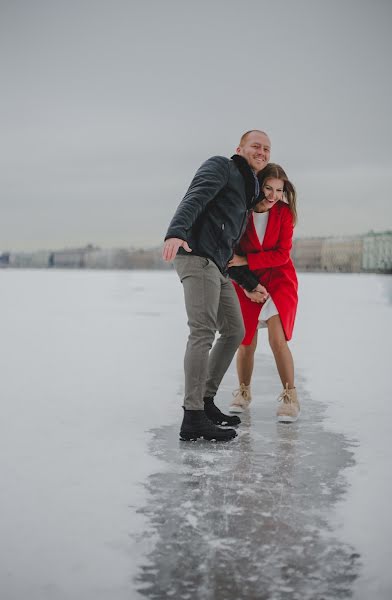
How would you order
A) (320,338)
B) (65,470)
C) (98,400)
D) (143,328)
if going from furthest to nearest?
(143,328)
(320,338)
(98,400)
(65,470)

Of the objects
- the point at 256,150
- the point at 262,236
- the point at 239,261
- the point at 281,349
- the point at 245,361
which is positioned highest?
the point at 256,150

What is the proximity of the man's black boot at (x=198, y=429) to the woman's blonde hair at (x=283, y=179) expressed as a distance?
1.54 meters

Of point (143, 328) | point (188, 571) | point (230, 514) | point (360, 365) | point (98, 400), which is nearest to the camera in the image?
point (188, 571)

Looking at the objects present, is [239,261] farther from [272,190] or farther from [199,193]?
[199,193]

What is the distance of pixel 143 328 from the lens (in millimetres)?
10586

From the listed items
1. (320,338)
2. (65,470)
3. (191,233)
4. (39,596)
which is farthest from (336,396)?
(320,338)

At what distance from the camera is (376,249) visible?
5094 inches

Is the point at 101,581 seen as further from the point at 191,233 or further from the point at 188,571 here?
the point at 191,233

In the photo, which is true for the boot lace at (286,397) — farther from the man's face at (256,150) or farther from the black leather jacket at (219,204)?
the man's face at (256,150)

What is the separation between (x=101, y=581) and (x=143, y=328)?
847 cm

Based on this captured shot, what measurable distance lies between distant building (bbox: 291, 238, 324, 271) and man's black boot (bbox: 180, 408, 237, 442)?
127074 mm

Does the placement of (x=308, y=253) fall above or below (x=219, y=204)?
above

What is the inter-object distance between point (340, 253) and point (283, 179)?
132 metres

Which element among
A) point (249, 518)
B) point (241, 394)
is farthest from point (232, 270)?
point (249, 518)
